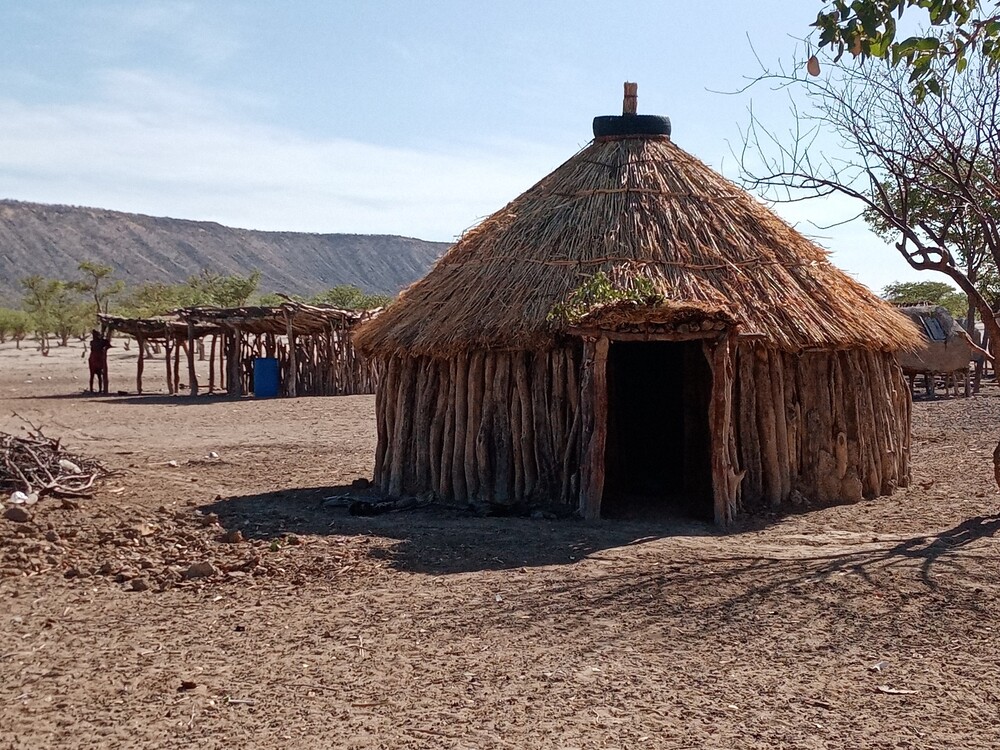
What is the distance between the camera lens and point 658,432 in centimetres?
1173

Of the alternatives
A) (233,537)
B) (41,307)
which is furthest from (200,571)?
(41,307)

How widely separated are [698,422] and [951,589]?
4.08 meters

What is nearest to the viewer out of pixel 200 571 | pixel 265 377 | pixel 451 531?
pixel 200 571

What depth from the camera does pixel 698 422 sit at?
9.84 m

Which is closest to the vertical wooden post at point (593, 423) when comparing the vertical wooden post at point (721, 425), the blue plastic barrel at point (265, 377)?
the vertical wooden post at point (721, 425)

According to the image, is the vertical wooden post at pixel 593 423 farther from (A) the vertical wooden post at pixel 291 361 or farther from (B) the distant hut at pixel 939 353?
(A) the vertical wooden post at pixel 291 361

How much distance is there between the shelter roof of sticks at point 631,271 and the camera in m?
8.70

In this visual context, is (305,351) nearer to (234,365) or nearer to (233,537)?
(234,365)

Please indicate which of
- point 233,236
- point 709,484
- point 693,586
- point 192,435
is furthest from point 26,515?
point 233,236

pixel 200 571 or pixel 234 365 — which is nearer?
pixel 200 571

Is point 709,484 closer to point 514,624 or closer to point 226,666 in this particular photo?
point 514,624

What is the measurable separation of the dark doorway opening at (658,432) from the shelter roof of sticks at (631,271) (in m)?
0.81

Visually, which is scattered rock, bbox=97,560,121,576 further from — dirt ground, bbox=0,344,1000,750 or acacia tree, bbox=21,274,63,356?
acacia tree, bbox=21,274,63,356

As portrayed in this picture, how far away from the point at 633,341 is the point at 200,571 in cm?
398
